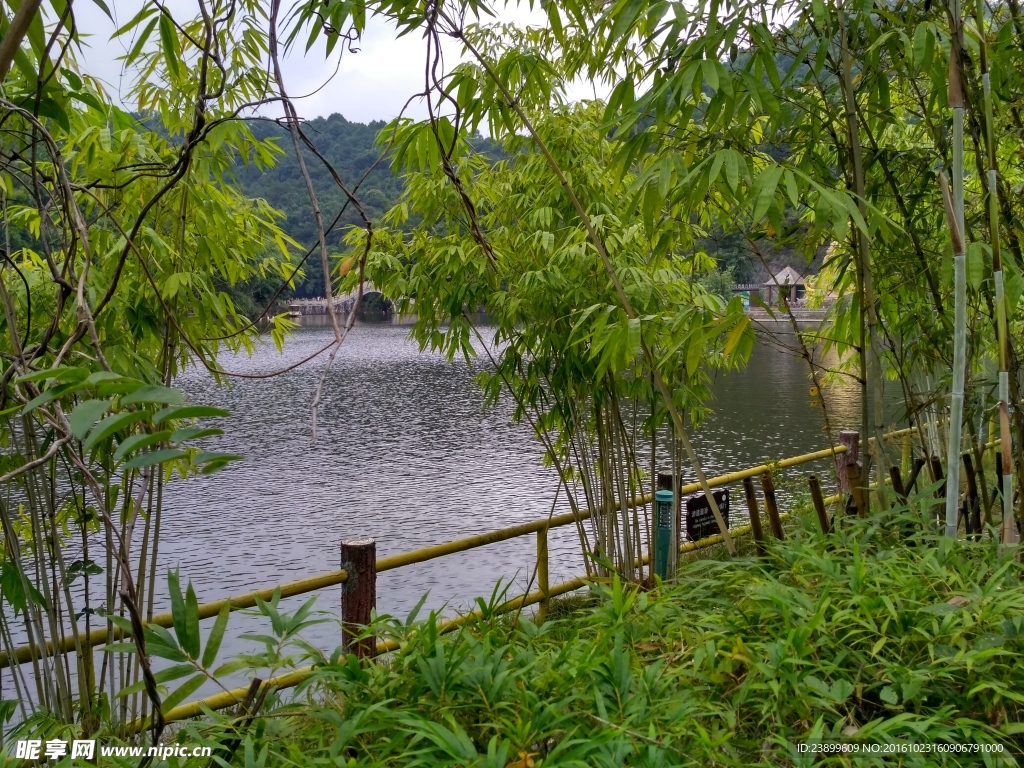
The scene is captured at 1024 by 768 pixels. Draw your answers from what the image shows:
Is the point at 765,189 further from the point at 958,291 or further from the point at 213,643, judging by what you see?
the point at 213,643

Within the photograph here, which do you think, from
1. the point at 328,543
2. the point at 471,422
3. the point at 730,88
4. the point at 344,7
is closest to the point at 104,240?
the point at 344,7

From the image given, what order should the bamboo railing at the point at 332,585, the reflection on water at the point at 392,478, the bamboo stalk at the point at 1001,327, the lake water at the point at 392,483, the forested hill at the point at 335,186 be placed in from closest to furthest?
the bamboo stalk at the point at 1001,327, the bamboo railing at the point at 332,585, the forested hill at the point at 335,186, the lake water at the point at 392,483, the reflection on water at the point at 392,478

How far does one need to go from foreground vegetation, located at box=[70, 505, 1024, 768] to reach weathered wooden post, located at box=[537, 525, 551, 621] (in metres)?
1.83

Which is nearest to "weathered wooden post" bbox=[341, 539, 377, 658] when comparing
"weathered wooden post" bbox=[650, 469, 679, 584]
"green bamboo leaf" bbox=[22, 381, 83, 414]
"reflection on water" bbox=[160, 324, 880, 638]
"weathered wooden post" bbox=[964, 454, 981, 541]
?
"weathered wooden post" bbox=[650, 469, 679, 584]

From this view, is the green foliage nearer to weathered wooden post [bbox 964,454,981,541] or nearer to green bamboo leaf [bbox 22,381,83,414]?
weathered wooden post [bbox 964,454,981,541]

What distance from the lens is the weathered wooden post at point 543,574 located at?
11.0ft

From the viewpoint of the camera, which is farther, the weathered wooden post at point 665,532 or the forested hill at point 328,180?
the forested hill at point 328,180

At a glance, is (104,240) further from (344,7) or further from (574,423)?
(574,423)

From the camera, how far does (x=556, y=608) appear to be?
12.6 ft

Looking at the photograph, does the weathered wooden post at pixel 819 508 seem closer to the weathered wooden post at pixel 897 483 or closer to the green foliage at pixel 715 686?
the weathered wooden post at pixel 897 483

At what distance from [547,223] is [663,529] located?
1.63m

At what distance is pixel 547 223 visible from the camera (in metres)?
3.02

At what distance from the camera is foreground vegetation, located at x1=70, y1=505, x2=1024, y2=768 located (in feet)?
3.71

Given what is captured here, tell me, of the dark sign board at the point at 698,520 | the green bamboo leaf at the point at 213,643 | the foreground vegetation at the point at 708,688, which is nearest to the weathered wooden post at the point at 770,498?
the foreground vegetation at the point at 708,688
